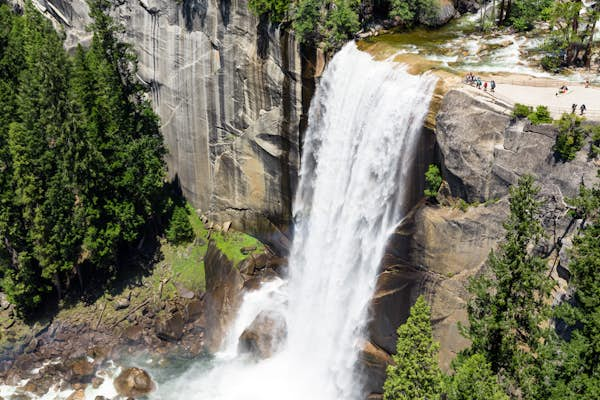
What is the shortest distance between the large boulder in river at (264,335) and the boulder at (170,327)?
5957 millimetres

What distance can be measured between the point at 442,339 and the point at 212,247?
25373 millimetres

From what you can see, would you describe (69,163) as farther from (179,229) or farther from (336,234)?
(336,234)

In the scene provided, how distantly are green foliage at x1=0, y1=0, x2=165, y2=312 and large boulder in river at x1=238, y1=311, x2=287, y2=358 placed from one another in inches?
541

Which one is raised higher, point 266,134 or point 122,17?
point 122,17

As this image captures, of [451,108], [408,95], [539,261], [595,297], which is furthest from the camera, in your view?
[408,95]

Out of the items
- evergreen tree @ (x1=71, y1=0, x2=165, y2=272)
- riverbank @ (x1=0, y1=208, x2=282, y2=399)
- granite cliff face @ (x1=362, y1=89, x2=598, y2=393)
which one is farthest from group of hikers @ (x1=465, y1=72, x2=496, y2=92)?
evergreen tree @ (x1=71, y1=0, x2=165, y2=272)

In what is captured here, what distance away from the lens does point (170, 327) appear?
48.5m

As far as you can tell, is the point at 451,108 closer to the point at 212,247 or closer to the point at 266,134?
the point at 266,134

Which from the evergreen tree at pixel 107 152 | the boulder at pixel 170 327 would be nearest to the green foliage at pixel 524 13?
the evergreen tree at pixel 107 152

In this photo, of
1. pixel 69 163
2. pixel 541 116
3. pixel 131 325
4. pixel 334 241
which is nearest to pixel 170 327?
pixel 131 325

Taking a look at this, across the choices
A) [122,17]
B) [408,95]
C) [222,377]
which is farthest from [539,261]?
[122,17]

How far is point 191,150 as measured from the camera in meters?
56.1

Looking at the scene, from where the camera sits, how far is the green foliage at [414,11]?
4697 cm

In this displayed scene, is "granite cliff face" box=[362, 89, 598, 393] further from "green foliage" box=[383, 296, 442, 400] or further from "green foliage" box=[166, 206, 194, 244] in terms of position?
"green foliage" box=[166, 206, 194, 244]
